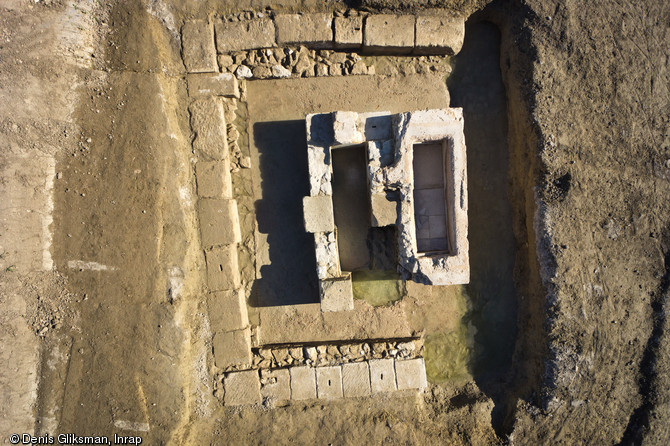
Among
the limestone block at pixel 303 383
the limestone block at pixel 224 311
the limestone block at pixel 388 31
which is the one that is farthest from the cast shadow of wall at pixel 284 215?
the limestone block at pixel 388 31

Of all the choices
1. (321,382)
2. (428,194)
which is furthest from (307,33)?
(321,382)

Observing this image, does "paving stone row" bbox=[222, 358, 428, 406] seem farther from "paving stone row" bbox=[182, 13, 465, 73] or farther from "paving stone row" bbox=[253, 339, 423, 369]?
"paving stone row" bbox=[182, 13, 465, 73]

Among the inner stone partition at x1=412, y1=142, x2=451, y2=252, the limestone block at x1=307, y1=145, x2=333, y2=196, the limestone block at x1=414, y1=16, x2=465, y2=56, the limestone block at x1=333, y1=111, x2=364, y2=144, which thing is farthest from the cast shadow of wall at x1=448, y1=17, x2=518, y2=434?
the limestone block at x1=307, y1=145, x2=333, y2=196

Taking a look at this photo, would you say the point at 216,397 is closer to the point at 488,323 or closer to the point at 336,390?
the point at 336,390

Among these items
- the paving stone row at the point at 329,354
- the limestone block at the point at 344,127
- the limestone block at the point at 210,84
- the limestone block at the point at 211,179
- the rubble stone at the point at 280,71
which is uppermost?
the rubble stone at the point at 280,71

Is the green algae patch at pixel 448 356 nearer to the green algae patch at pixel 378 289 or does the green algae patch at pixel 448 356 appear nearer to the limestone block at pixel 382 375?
the limestone block at pixel 382 375

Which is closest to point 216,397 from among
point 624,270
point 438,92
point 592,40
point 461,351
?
point 461,351
